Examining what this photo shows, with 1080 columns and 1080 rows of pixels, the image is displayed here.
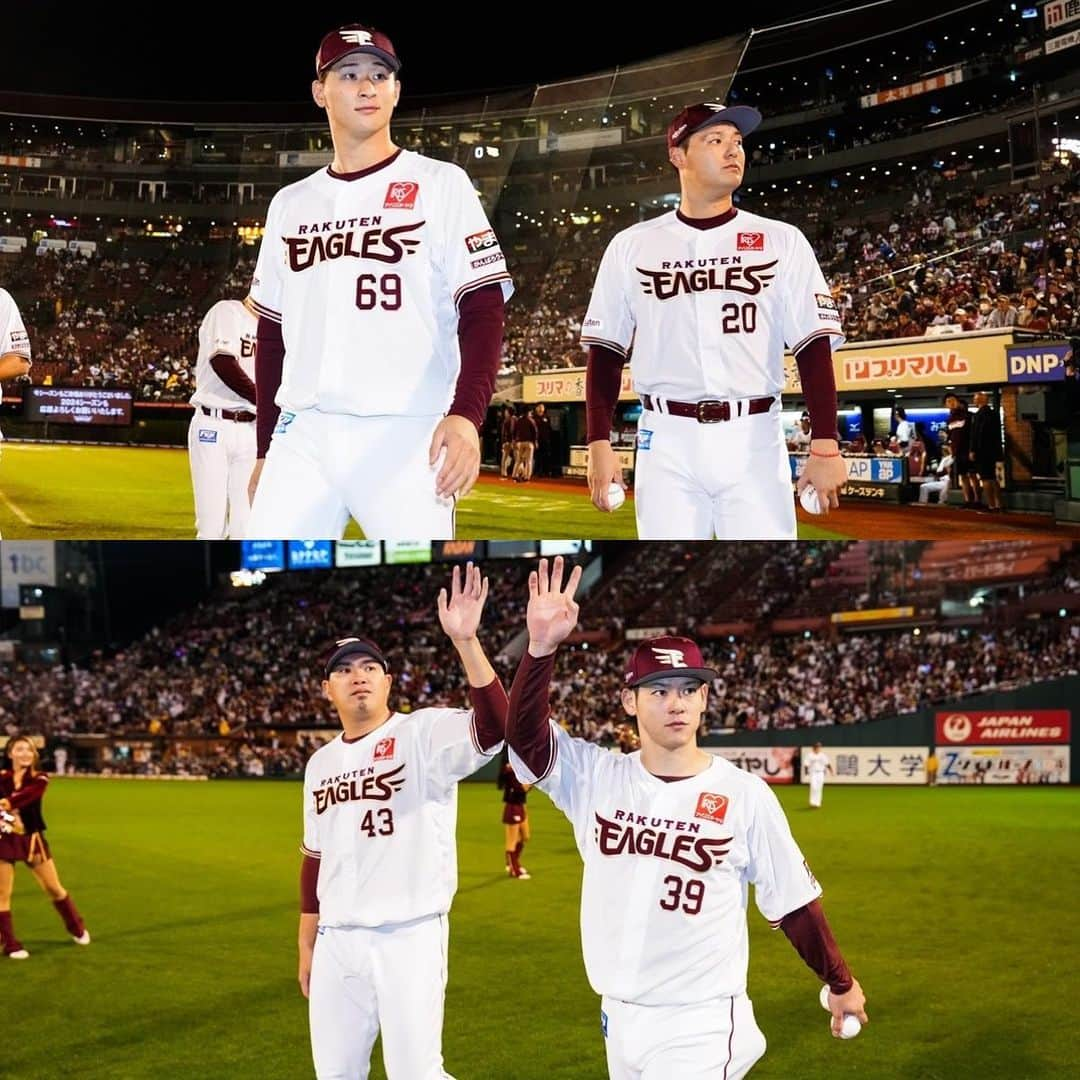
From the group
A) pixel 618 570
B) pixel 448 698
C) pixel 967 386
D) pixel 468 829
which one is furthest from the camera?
pixel 618 570

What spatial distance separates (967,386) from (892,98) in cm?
159

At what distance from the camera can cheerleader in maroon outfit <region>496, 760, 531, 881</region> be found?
11.3m

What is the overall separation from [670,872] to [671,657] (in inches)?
28.2

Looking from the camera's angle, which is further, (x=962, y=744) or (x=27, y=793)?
(x=962, y=744)

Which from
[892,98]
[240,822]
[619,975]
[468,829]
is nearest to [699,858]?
[619,975]

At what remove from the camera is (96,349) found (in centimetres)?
659

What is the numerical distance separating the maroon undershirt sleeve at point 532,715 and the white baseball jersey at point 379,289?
0.91m

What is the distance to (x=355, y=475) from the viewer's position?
4.00m

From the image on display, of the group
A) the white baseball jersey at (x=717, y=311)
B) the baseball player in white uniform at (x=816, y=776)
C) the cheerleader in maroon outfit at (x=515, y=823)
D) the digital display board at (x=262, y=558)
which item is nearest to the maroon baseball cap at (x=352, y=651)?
the white baseball jersey at (x=717, y=311)

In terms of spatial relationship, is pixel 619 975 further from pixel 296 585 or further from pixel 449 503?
pixel 296 585

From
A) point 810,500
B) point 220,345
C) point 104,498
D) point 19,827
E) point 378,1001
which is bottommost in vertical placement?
point 19,827

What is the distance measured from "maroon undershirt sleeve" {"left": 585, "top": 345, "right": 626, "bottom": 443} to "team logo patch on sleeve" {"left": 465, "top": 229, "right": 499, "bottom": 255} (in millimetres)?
1283

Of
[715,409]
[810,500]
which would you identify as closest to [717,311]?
[715,409]

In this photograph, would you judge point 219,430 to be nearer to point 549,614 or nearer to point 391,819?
point 391,819
